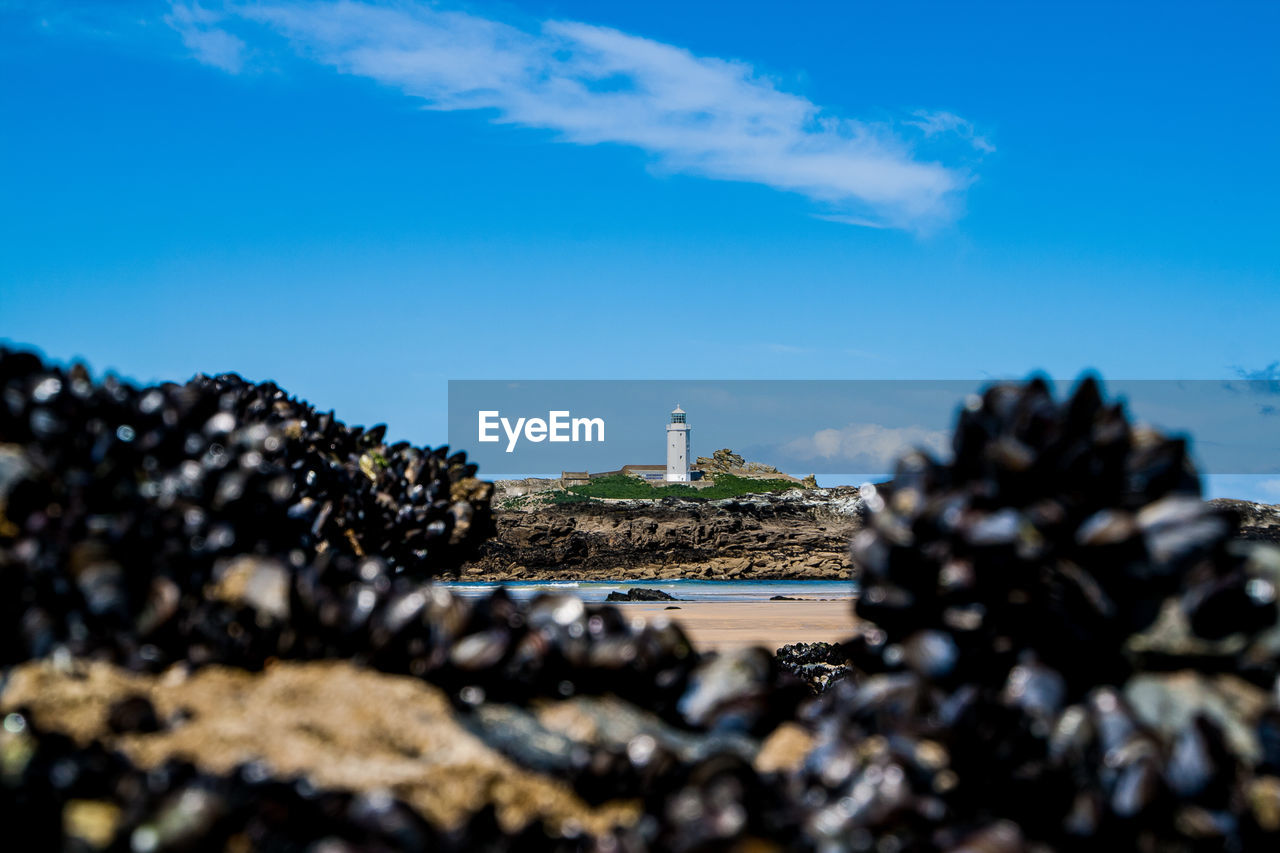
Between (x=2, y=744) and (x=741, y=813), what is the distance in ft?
4.30

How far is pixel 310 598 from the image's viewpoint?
210 cm

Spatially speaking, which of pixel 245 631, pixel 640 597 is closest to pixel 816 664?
pixel 245 631

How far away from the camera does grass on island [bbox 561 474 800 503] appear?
79.5 metres

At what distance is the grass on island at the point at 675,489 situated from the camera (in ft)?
261

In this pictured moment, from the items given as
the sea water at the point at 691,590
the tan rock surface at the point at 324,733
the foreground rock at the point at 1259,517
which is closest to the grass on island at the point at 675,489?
the sea water at the point at 691,590

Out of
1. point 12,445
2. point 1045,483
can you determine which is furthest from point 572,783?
point 12,445

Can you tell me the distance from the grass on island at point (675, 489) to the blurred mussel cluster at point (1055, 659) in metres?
72.1

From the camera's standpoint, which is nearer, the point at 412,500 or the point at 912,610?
the point at 912,610

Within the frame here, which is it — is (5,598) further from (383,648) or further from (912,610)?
(912,610)

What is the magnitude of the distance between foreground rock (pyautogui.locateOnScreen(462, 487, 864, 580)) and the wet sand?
27468 mm

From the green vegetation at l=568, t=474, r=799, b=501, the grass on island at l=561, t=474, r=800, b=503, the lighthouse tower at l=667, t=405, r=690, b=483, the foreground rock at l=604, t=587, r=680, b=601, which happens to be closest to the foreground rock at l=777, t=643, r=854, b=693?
the foreground rock at l=604, t=587, r=680, b=601

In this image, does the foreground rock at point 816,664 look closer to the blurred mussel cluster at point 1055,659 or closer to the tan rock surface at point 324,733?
the blurred mussel cluster at point 1055,659

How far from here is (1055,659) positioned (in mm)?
1959

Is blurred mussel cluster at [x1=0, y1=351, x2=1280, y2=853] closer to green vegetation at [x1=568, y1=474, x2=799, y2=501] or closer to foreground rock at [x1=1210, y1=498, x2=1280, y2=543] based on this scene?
foreground rock at [x1=1210, y1=498, x2=1280, y2=543]
